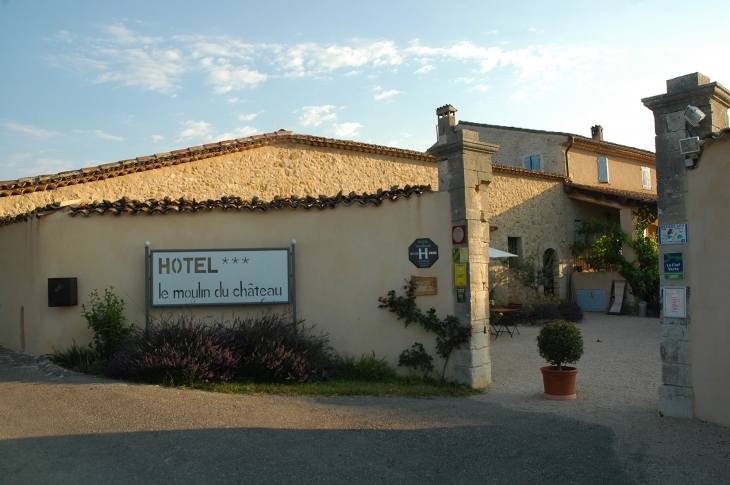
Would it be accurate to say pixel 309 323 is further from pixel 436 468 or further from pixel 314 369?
pixel 436 468

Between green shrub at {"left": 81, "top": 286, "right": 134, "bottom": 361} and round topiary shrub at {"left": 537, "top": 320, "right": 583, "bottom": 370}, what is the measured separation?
17.6 ft

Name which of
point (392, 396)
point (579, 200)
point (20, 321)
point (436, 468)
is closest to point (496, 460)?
point (436, 468)

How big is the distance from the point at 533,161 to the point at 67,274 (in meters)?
16.9

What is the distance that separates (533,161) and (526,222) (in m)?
3.48

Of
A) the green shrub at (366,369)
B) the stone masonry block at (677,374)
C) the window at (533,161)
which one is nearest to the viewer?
the stone masonry block at (677,374)

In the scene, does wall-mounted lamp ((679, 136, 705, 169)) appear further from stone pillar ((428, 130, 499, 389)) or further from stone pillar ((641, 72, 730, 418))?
stone pillar ((428, 130, 499, 389))

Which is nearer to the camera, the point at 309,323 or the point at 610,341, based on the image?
the point at 309,323

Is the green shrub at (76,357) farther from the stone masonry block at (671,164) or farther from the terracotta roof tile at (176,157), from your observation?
the stone masonry block at (671,164)

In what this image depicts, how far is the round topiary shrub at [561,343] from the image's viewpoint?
6.74 m

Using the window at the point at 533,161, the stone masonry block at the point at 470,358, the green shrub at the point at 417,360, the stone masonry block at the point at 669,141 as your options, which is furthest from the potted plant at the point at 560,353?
the window at the point at 533,161

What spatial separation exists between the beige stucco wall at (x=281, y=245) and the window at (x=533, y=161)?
1450cm

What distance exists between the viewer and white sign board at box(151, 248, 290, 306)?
7.82 metres

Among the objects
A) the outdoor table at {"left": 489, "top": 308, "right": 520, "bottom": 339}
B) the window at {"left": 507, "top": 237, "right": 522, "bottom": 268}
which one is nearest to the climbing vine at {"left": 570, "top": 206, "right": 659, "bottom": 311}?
the window at {"left": 507, "top": 237, "right": 522, "bottom": 268}

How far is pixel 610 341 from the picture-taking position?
11.9 meters
